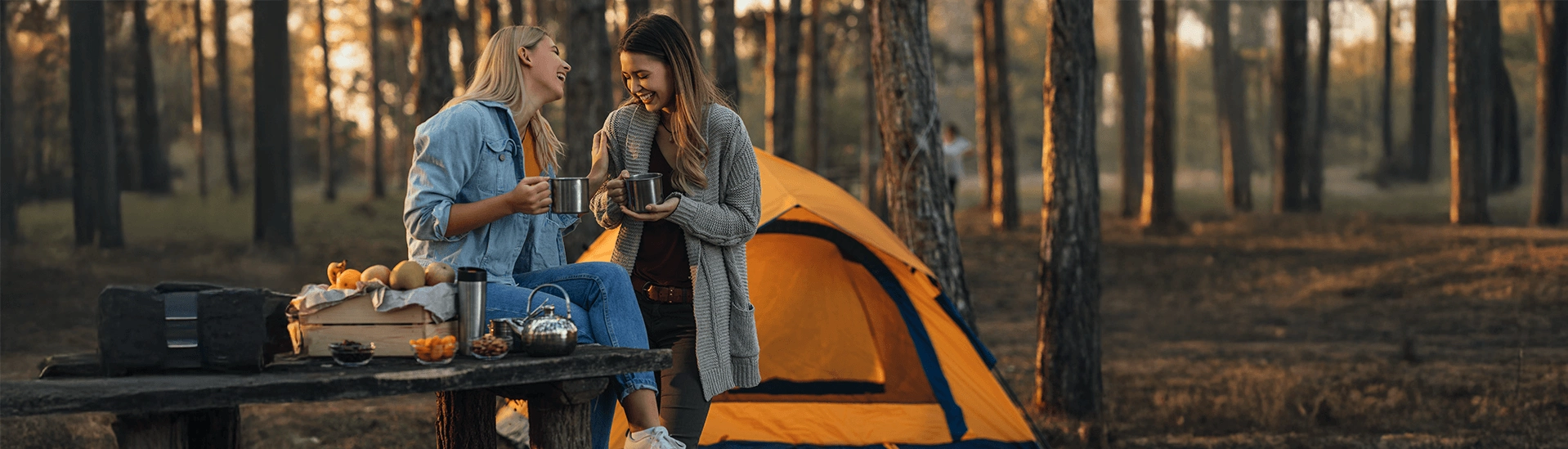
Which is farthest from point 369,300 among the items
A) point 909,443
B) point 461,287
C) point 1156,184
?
point 1156,184

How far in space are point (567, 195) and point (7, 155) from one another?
1872cm

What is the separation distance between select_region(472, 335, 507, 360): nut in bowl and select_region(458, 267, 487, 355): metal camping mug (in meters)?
0.03

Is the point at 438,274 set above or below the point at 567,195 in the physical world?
below

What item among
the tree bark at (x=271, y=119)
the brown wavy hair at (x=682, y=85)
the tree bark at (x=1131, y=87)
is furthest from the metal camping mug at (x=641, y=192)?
the tree bark at (x=1131, y=87)

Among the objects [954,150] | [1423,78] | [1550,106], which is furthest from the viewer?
[1423,78]

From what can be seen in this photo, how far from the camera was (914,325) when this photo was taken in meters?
6.36

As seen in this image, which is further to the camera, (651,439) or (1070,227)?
(1070,227)

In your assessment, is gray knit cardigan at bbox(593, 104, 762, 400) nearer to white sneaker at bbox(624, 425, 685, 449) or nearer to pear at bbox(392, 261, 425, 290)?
white sneaker at bbox(624, 425, 685, 449)

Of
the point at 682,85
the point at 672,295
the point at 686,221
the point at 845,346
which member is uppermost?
the point at 682,85

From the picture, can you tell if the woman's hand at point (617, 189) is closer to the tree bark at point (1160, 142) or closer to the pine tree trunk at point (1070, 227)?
the pine tree trunk at point (1070, 227)

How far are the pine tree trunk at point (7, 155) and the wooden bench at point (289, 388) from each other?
14195 millimetres

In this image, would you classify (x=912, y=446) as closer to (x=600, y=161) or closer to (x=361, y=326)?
(x=600, y=161)

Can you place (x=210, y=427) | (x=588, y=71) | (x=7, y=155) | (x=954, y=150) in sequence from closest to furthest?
(x=210, y=427) < (x=588, y=71) < (x=954, y=150) < (x=7, y=155)

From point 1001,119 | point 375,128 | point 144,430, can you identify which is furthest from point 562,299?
point 375,128
